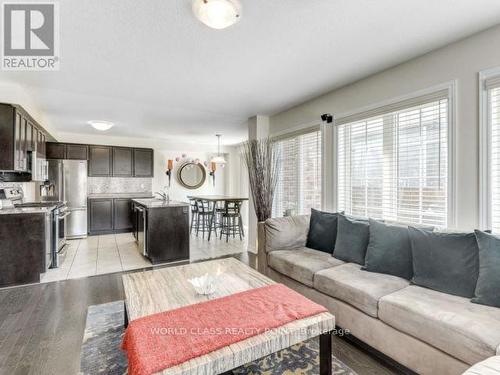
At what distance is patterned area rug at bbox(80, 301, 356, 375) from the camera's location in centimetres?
175

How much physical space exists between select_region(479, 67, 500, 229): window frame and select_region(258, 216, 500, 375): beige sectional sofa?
0.81 meters

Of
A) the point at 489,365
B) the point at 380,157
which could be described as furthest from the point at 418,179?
the point at 489,365

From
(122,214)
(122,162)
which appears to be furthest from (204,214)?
(122,162)

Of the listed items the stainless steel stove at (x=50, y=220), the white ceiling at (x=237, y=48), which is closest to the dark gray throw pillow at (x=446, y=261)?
the white ceiling at (x=237, y=48)

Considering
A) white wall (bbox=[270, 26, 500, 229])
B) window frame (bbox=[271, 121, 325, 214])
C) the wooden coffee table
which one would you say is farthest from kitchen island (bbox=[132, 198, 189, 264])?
white wall (bbox=[270, 26, 500, 229])

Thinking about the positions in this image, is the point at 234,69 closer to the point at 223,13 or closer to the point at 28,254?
the point at 223,13

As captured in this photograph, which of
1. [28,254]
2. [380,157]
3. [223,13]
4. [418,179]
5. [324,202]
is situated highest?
[223,13]

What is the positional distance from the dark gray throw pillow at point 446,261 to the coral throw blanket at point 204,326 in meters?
1.01

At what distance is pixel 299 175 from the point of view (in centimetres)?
425

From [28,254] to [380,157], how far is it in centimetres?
453

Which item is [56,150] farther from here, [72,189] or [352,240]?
[352,240]

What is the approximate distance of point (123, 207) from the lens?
6.61 meters

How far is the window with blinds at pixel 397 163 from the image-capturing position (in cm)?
246

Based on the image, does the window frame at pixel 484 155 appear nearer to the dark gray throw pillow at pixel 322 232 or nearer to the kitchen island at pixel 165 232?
the dark gray throw pillow at pixel 322 232
